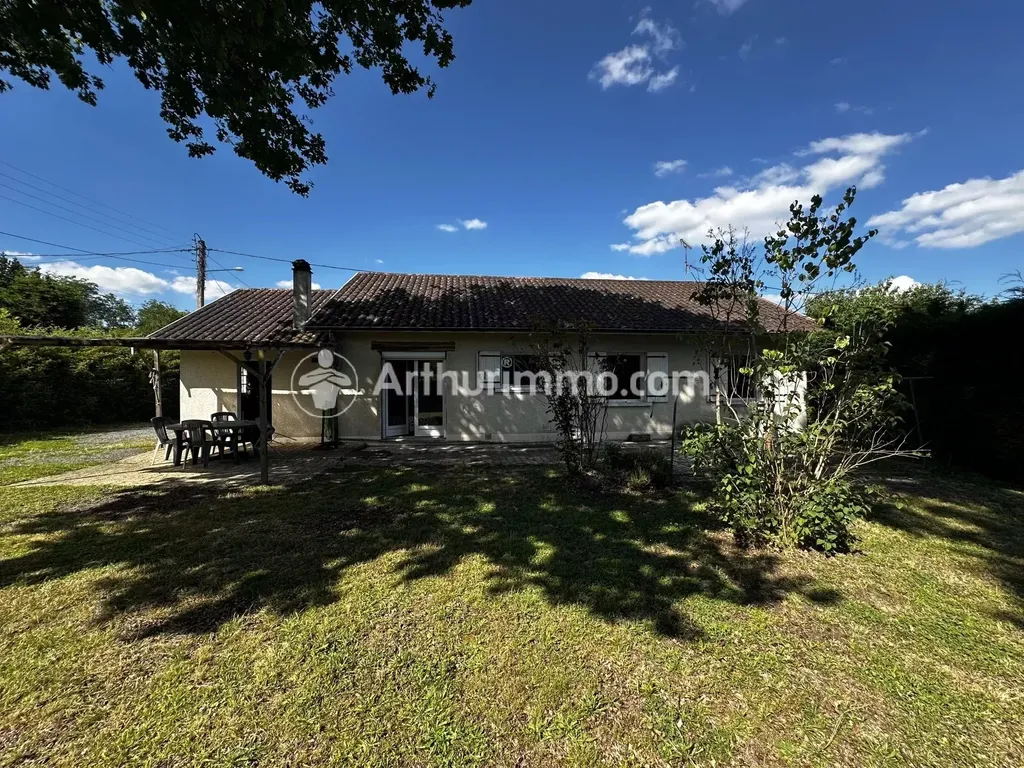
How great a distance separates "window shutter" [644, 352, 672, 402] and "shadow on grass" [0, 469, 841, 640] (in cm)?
577

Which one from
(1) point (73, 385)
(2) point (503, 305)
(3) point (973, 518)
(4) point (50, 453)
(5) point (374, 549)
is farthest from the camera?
(1) point (73, 385)

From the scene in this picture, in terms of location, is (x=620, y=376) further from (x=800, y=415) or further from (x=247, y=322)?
(x=247, y=322)

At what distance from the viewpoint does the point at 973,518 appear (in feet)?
17.7

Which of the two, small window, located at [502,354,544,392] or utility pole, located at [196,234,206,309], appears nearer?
small window, located at [502,354,544,392]

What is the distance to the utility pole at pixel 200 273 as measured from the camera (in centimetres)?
1851

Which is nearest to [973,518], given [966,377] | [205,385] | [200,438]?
[966,377]

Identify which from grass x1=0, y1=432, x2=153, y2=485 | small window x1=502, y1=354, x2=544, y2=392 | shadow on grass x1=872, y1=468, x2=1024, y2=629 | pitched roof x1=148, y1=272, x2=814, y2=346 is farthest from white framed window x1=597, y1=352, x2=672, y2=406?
grass x1=0, y1=432, x2=153, y2=485

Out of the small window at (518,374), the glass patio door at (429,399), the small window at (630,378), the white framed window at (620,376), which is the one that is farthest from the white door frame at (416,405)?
the small window at (630,378)

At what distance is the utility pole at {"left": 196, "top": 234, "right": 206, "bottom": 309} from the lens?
1851 cm

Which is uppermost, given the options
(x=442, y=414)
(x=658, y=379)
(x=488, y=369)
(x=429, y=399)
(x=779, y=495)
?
(x=488, y=369)

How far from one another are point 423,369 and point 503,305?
3.04m

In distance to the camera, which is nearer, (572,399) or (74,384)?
(572,399)

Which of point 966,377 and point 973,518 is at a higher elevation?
point 966,377

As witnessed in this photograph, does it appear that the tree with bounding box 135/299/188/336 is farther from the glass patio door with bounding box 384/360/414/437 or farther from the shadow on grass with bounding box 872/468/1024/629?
the shadow on grass with bounding box 872/468/1024/629
